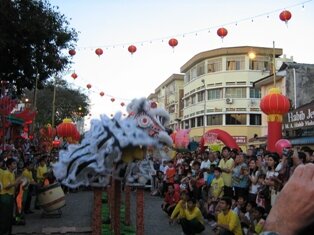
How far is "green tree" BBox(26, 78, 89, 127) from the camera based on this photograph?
41.8 meters

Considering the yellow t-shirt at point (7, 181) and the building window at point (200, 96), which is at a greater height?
the building window at point (200, 96)

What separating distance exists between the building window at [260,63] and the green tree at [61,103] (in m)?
16.4

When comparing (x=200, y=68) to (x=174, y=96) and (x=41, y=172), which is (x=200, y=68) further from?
(x=41, y=172)

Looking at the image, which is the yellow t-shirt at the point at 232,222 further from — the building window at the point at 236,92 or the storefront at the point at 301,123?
the building window at the point at 236,92

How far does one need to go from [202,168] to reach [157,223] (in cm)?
221

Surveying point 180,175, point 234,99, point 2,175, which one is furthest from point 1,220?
point 234,99

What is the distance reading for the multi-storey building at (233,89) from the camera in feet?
140

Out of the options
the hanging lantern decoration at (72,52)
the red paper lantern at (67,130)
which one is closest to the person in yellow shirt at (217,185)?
the hanging lantern decoration at (72,52)

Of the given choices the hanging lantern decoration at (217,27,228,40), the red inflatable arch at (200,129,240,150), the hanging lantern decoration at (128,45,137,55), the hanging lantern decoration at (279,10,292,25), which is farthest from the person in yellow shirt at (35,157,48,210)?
the red inflatable arch at (200,129,240,150)

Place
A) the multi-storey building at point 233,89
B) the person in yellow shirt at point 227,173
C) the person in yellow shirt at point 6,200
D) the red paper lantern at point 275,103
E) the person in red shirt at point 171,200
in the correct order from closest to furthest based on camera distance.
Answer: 1. the person in yellow shirt at point 6,200
2. the person in yellow shirt at point 227,173
3. the person in red shirt at point 171,200
4. the red paper lantern at point 275,103
5. the multi-storey building at point 233,89

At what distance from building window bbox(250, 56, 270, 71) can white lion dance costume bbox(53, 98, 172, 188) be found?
122 feet

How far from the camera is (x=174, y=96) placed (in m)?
60.8

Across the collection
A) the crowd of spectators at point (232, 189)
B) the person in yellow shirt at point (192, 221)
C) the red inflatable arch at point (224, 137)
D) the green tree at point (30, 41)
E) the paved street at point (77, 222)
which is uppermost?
the green tree at point (30, 41)

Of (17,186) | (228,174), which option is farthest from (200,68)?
(17,186)
